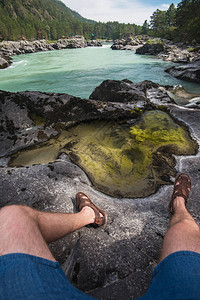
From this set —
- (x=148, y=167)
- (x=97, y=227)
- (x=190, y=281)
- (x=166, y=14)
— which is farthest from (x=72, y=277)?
(x=166, y=14)

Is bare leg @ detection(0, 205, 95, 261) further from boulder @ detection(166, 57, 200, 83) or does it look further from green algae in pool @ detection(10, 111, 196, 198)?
boulder @ detection(166, 57, 200, 83)

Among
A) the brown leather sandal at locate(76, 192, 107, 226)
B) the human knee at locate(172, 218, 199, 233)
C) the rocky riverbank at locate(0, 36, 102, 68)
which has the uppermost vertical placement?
the rocky riverbank at locate(0, 36, 102, 68)

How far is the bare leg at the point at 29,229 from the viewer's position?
1218 millimetres

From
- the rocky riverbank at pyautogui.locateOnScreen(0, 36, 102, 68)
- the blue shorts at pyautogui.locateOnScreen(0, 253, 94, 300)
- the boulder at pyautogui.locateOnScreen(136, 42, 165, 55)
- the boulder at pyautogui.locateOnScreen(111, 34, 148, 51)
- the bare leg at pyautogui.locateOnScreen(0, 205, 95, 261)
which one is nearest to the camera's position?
the blue shorts at pyautogui.locateOnScreen(0, 253, 94, 300)

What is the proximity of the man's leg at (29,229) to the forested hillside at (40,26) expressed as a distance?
82.9m

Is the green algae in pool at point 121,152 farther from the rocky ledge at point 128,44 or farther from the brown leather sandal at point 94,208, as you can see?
the rocky ledge at point 128,44

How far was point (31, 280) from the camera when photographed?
101 centimetres

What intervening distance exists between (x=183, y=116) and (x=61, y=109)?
4.63 m

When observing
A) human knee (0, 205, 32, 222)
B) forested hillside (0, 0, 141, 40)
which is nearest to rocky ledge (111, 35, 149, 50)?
forested hillside (0, 0, 141, 40)

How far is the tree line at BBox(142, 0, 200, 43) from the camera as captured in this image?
33781mm

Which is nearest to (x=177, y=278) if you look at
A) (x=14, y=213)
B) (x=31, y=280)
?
(x=31, y=280)

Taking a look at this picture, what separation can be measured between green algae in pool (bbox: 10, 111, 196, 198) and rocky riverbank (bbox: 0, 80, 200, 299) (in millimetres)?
95

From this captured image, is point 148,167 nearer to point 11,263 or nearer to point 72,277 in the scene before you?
point 72,277

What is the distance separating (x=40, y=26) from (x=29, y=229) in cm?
10899
